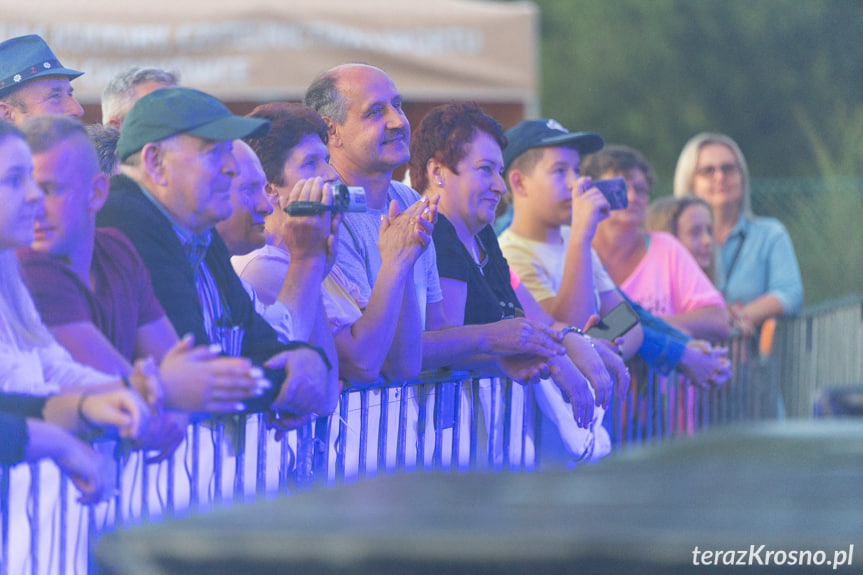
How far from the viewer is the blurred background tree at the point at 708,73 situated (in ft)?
80.8

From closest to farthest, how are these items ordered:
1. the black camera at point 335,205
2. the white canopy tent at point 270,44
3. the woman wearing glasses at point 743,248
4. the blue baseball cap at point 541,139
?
1. the black camera at point 335,205
2. the blue baseball cap at point 541,139
3. the woman wearing glasses at point 743,248
4. the white canopy tent at point 270,44

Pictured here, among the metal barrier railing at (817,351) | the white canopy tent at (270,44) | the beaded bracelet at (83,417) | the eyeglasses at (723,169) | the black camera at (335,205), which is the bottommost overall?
the metal barrier railing at (817,351)

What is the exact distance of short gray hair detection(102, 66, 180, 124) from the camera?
4410 mm

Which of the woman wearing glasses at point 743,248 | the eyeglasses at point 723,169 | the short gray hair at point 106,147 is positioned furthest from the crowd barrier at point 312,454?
the eyeglasses at point 723,169

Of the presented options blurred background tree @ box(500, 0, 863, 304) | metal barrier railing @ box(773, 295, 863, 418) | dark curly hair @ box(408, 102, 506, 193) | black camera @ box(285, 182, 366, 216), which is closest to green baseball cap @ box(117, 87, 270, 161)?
black camera @ box(285, 182, 366, 216)

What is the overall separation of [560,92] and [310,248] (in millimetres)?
22138

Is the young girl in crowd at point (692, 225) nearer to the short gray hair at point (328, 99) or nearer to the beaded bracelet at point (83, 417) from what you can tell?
the short gray hair at point (328, 99)

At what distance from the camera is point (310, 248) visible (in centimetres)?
341

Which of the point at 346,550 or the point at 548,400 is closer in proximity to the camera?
the point at 346,550

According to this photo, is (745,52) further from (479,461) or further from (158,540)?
(158,540)

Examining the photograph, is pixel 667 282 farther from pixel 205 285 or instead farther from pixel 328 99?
pixel 205 285

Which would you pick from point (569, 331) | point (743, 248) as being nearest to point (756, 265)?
point (743, 248)

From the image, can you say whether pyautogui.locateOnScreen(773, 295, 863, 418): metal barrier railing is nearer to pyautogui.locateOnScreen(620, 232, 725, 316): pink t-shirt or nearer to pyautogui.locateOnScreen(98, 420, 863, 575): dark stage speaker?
pyautogui.locateOnScreen(620, 232, 725, 316): pink t-shirt

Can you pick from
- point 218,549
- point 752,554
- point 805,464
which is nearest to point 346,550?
point 218,549
